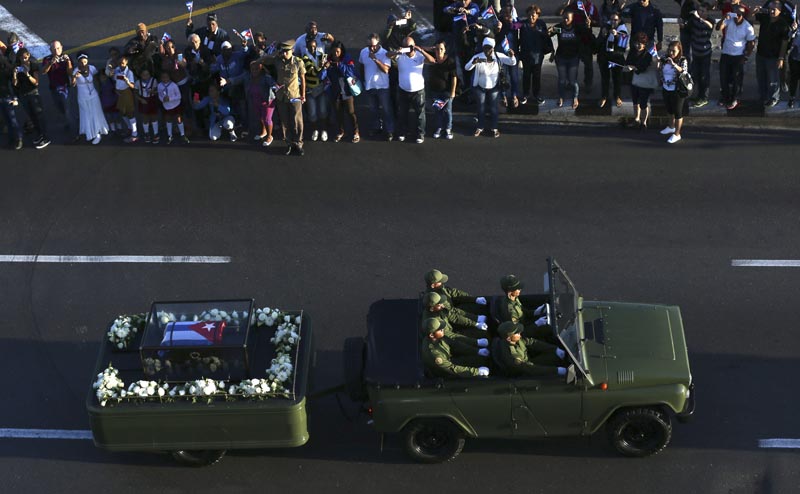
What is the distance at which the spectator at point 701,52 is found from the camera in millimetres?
17783

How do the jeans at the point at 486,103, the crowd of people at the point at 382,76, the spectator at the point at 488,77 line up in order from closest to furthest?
the spectator at the point at 488,77 → the crowd of people at the point at 382,76 → the jeans at the point at 486,103

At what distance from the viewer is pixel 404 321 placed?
466 inches

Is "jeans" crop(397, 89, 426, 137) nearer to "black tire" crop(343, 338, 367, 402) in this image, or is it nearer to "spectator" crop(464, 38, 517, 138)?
"spectator" crop(464, 38, 517, 138)

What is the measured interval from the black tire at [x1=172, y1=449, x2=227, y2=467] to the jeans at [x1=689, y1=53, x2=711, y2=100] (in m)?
10.7

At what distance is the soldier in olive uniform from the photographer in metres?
11.7

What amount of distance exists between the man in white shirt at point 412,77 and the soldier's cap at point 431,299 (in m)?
6.53

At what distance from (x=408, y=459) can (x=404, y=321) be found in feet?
4.80

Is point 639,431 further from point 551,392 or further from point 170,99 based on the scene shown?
point 170,99

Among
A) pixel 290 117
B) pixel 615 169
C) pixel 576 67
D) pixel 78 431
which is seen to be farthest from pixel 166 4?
pixel 78 431

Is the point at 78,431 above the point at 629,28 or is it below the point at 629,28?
below

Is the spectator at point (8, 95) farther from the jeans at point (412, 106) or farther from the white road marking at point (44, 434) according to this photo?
the white road marking at point (44, 434)

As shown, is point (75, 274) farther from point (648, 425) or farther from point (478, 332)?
point (648, 425)

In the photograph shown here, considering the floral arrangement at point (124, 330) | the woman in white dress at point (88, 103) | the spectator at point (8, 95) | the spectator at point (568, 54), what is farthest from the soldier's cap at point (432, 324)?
the spectator at point (8, 95)

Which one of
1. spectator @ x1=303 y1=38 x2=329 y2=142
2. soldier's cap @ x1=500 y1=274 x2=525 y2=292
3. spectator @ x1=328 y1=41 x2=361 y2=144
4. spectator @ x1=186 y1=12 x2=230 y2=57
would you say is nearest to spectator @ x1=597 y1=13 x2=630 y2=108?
spectator @ x1=328 y1=41 x2=361 y2=144
